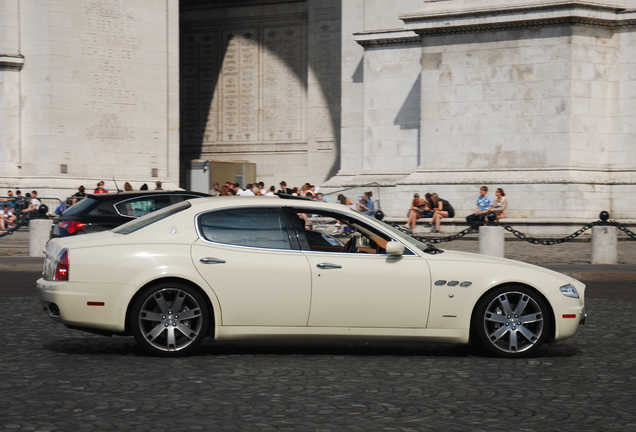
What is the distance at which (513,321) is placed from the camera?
28.3ft

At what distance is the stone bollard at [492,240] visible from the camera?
18.5 m

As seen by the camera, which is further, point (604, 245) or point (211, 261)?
point (604, 245)

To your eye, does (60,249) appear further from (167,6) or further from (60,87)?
(167,6)

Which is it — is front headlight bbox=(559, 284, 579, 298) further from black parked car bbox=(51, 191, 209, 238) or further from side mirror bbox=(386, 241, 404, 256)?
black parked car bbox=(51, 191, 209, 238)

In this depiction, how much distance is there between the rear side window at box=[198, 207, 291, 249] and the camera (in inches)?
342

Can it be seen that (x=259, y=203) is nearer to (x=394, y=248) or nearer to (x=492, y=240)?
(x=394, y=248)

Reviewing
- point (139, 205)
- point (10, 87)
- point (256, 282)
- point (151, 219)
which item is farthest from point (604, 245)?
point (10, 87)

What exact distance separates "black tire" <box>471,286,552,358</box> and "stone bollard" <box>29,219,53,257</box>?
41.3 feet

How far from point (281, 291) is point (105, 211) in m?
8.08

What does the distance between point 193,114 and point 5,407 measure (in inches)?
1444

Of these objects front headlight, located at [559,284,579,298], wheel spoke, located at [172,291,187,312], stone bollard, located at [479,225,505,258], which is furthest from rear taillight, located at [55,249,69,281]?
stone bollard, located at [479,225,505,258]

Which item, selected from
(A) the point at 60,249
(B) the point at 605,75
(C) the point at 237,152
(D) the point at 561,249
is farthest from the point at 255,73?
(A) the point at 60,249

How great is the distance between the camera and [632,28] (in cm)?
2488

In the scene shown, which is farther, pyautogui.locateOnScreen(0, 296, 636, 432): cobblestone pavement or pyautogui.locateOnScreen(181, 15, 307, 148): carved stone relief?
pyautogui.locateOnScreen(181, 15, 307, 148): carved stone relief
